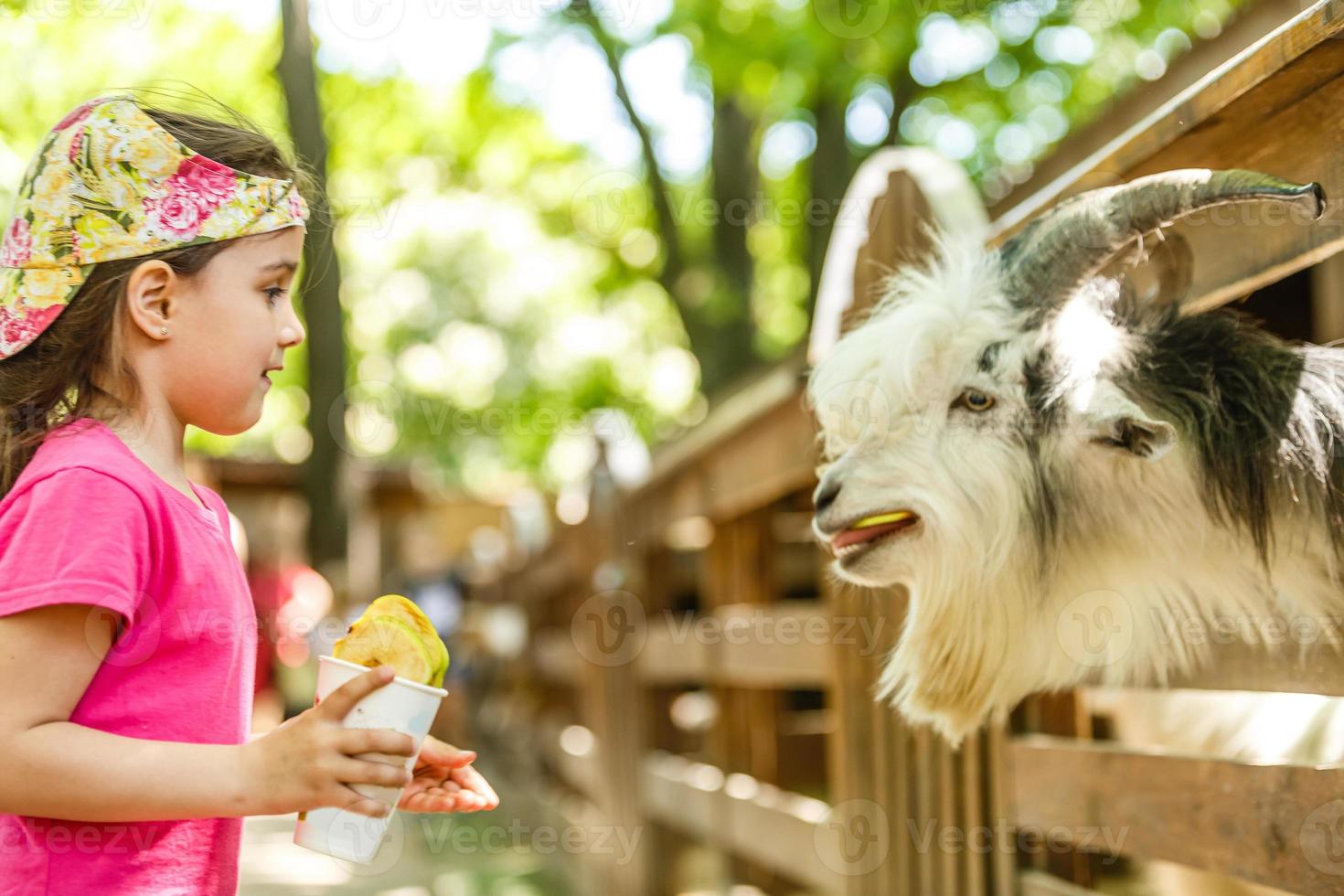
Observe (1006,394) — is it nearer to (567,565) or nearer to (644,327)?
(567,565)

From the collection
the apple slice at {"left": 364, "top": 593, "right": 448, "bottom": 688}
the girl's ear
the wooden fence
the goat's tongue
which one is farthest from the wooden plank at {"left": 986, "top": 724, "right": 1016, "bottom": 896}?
the girl's ear

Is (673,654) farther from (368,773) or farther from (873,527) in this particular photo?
(368,773)

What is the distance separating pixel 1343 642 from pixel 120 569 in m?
1.36

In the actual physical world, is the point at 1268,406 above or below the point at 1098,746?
above

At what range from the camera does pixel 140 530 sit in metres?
Result: 1.35

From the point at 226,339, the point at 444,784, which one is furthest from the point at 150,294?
the point at 444,784

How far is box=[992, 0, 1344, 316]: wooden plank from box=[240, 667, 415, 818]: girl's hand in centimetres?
118

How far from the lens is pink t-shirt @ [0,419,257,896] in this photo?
128 cm

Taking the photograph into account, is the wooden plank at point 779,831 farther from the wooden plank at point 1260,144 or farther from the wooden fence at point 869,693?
the wooden plank at point 1260,144

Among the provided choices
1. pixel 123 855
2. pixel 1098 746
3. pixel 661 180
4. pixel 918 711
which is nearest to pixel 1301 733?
pixel 1098 746

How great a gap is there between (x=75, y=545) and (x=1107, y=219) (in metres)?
1.24

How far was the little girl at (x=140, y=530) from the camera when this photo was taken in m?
1.26

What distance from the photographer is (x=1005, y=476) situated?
5.50ft

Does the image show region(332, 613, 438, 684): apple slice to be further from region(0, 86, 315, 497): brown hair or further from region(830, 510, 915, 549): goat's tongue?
region(830, 510, 915, 549): goat's tongue
